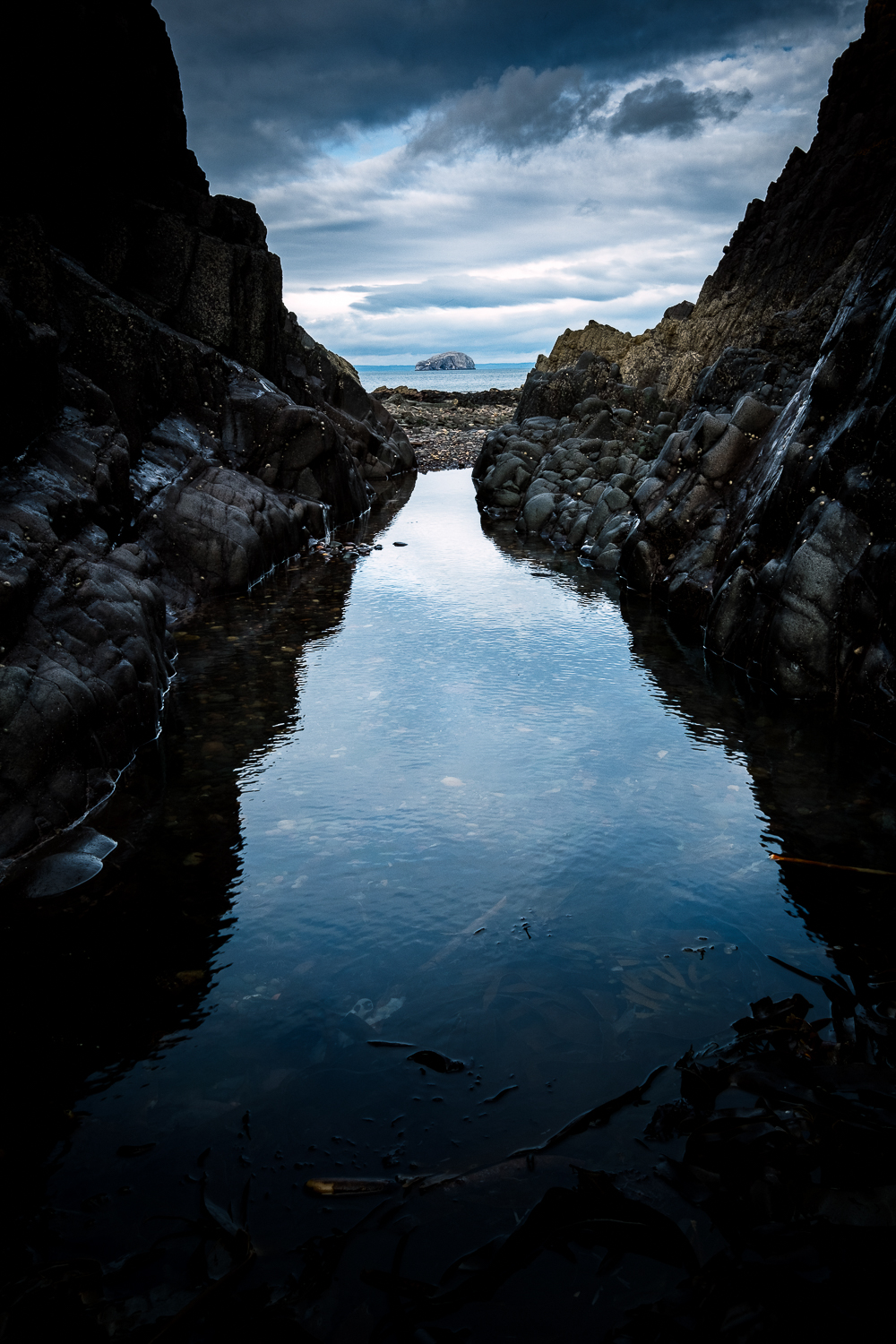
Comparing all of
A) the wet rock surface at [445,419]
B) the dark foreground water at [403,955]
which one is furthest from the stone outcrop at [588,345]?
the dark foreground water at [403,955]

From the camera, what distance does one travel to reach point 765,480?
43.2 feet

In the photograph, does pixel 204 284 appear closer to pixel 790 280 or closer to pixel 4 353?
pixel 4 353

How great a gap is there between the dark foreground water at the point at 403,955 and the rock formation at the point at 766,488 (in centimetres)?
130

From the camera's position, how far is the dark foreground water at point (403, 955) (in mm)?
3750

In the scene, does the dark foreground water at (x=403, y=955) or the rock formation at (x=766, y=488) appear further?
the rock formation at (x=766, y=488)

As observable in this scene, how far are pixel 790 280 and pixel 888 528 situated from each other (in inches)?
1344

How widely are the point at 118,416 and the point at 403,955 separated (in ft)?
46.9

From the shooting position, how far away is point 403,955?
18.9 feet

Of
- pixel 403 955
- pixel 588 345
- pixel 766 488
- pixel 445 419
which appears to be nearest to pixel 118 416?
pixel 766 488

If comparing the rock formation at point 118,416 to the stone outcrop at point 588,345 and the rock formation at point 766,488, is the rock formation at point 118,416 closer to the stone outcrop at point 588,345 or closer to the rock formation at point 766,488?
the rock formation at point 766,488

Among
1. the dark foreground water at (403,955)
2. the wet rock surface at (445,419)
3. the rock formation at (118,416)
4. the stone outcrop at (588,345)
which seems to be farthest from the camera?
the wet rock surface at (445,419)

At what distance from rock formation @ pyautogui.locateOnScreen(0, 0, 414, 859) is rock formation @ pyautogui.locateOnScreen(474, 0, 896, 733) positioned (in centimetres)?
805

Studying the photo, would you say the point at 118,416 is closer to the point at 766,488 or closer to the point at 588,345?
the point at 766,488

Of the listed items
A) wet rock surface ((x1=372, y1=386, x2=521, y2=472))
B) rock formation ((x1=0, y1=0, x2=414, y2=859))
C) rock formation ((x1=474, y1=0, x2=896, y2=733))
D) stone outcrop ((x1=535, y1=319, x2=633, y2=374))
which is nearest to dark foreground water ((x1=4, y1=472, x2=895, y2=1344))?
rock formation ((x1=0, y1=0, x2=414, y2=859))
